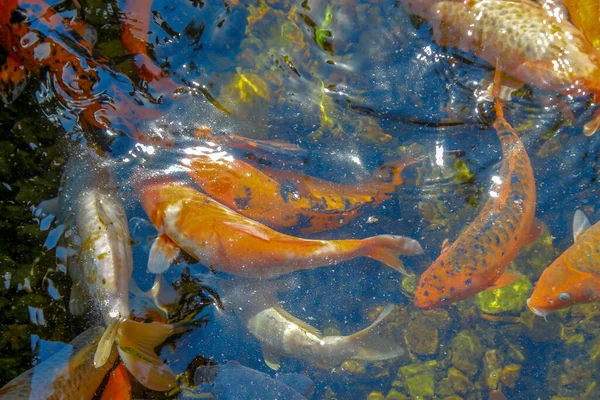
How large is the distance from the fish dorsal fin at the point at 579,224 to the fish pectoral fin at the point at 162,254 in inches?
131

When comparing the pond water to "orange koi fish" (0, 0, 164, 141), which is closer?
the pond water

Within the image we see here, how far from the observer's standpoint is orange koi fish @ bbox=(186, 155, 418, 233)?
11.8 feet

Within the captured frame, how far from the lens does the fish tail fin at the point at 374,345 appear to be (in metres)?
3.61

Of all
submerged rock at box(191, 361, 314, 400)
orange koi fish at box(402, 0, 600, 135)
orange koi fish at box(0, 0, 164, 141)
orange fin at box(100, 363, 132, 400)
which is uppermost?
orange koi fish at box(402, 0, 600, 135)

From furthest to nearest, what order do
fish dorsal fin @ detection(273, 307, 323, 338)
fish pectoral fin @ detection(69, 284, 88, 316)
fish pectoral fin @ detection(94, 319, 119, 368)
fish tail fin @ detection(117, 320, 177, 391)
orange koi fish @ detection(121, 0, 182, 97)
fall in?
orange koi fish @ detection(121, 0, 182, 97), fish dorsal fin @ detection(273, 307, 323, 338), fish pectoral fin @ detection(69, 284, 88, 316), fish tail fin @ detection(117, 320, 177, 391), fish pectoral fin @ detection(94, 319, 119, 368)

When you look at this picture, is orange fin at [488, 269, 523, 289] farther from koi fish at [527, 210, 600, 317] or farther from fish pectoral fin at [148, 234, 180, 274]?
fish pectoral fin at [148, 234, 180, 274]

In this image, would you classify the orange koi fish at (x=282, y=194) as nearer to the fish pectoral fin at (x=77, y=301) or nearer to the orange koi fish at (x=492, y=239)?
the orange koi fish at (x=492, y=239)

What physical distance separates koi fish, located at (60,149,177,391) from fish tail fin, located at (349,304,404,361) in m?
1.55

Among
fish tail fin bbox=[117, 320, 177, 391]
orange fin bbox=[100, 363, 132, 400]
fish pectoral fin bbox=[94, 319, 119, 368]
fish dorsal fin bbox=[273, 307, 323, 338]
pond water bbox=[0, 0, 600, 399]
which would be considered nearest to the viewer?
fish pectoral fin bbox=[94, 319, 119, 368]

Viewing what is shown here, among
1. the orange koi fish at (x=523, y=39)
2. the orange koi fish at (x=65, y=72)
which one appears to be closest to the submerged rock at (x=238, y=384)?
the orange koi fish at (x=65, y=72)

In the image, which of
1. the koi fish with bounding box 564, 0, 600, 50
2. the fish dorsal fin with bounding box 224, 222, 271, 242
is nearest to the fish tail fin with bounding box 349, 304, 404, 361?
the fish dorsal fin with bounding box 224, 222, 271, 242

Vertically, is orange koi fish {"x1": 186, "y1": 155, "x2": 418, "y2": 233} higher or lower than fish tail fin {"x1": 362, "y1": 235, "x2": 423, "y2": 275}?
higher

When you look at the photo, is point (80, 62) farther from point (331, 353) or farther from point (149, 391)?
point (331, 353)

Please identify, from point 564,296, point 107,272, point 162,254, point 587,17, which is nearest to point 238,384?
point 162,254
